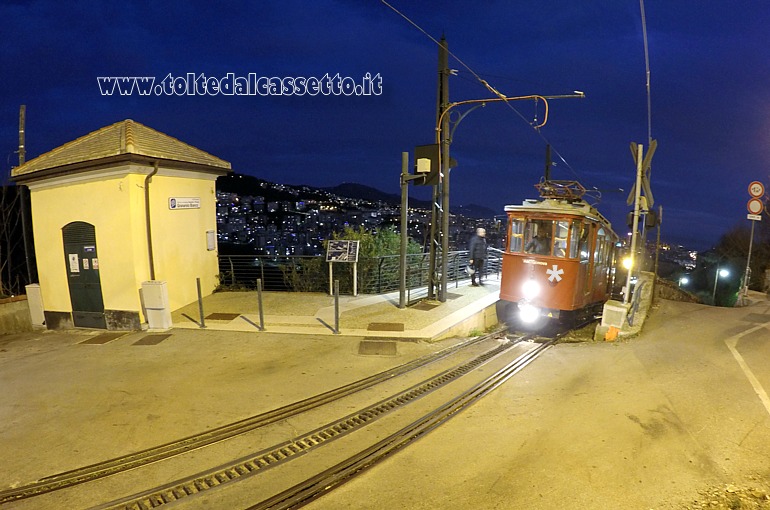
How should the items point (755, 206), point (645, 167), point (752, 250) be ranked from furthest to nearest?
point (752, 250), point (755, 206), point (645, 167)

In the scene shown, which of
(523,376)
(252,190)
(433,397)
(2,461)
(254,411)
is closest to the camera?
(2,461)

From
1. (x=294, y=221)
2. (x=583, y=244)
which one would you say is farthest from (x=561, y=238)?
(x=294, y=221)

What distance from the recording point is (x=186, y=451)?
4.66m

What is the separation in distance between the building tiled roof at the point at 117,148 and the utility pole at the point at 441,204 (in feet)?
21.1

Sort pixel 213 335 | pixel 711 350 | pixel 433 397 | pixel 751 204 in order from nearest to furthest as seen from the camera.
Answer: pixel 433 397
pixel 711 350
pixel 213 335
pixel 751 204

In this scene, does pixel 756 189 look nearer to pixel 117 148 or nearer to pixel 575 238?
pixel 575 238

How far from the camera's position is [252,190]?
42.7 meters

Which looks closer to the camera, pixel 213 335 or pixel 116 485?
pixel 116 485

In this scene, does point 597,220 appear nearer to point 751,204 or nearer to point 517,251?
point 517,251

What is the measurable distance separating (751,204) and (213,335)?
16.7 m

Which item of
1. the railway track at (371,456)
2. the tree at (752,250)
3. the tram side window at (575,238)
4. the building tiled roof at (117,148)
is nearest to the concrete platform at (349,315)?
the tram side window at (575,238)

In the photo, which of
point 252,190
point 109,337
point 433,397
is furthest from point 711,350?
point 252,190

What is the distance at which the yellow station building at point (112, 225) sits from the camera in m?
9.68

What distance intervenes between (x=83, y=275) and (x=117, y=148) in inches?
127
